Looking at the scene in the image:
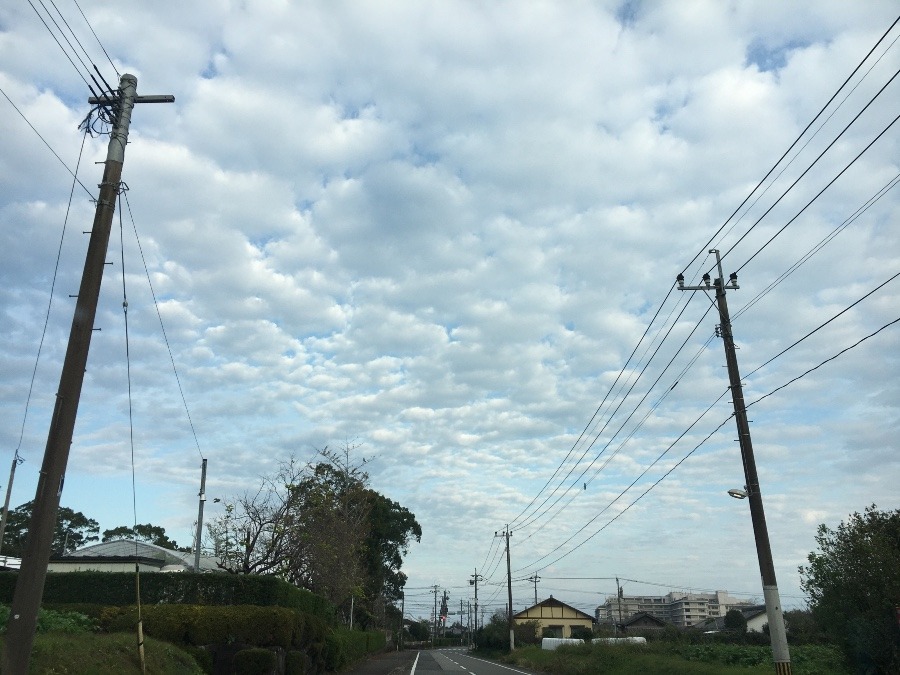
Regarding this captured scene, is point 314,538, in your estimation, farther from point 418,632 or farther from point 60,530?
point 418,632

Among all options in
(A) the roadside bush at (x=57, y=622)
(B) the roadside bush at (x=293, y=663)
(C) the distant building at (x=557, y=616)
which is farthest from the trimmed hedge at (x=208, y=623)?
(C) the distant building at (x=557, y=616)

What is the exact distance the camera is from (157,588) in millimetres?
19797

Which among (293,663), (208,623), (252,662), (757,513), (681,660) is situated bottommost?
(681,660)

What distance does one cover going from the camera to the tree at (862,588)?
1814 cm

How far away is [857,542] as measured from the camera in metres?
19.3

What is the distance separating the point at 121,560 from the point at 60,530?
5589 cm

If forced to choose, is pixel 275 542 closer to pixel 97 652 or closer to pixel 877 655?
pixel 97 652

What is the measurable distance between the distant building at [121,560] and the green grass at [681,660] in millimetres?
17695

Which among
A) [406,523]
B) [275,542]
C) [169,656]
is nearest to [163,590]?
[169,656]

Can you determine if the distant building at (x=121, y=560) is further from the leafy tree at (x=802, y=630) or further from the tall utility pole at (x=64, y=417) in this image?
the leafy tree at (x=802, y=630)

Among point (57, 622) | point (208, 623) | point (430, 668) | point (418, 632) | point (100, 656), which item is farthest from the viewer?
point (418, 632)

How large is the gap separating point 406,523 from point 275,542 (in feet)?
129

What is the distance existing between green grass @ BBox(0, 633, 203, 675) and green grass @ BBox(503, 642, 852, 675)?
49.1 feet

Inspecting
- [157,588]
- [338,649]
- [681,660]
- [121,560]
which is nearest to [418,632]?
[121,560]
